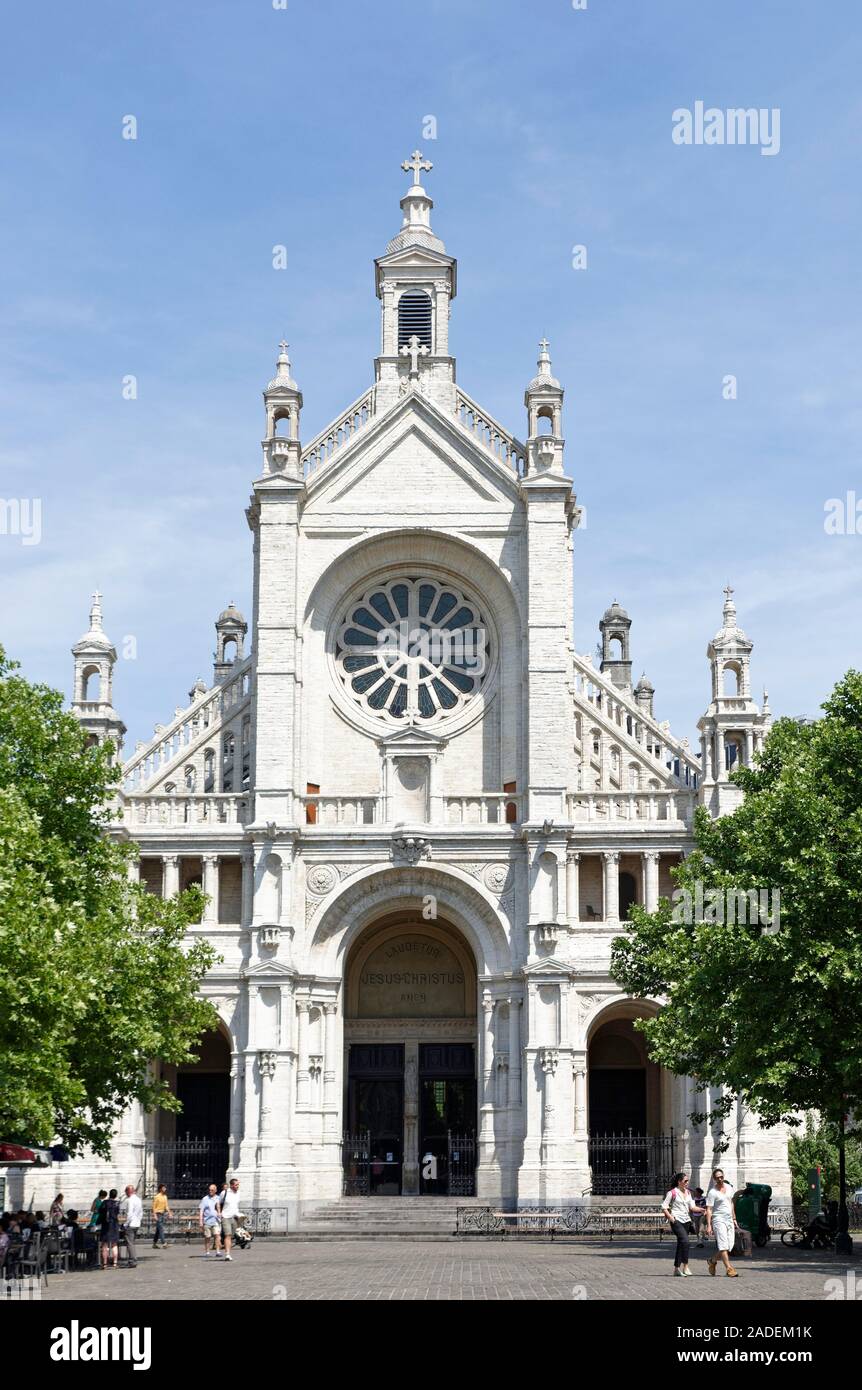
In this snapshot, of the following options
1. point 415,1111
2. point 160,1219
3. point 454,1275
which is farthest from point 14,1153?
point 415,1111

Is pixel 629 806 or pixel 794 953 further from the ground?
pixel 629 806

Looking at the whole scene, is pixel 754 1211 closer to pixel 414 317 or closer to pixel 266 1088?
pixel 266 1088

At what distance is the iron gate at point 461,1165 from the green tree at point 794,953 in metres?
13.1

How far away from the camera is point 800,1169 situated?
54781 millimetres

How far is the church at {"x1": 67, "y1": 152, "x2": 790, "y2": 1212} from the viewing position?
52.1 m

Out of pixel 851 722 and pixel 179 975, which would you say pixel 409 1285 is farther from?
pixel 851 722

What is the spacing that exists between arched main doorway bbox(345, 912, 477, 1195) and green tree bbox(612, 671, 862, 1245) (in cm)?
1427

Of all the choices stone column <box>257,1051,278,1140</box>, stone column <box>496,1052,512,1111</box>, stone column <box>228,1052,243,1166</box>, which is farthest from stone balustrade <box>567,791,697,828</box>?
stone column <box>228,1052,243,1166</box>

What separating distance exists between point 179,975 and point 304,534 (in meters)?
20.3

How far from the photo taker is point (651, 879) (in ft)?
175

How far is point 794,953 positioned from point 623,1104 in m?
21.3

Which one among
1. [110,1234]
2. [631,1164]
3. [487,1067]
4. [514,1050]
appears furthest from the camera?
[631,1164]

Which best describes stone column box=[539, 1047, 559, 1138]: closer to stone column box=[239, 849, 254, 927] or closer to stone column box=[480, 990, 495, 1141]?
stone column box=[480, 990, 495, 1141]

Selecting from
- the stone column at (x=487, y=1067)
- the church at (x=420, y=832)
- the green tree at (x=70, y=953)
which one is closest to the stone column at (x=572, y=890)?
the church at (x=420, y=832)
